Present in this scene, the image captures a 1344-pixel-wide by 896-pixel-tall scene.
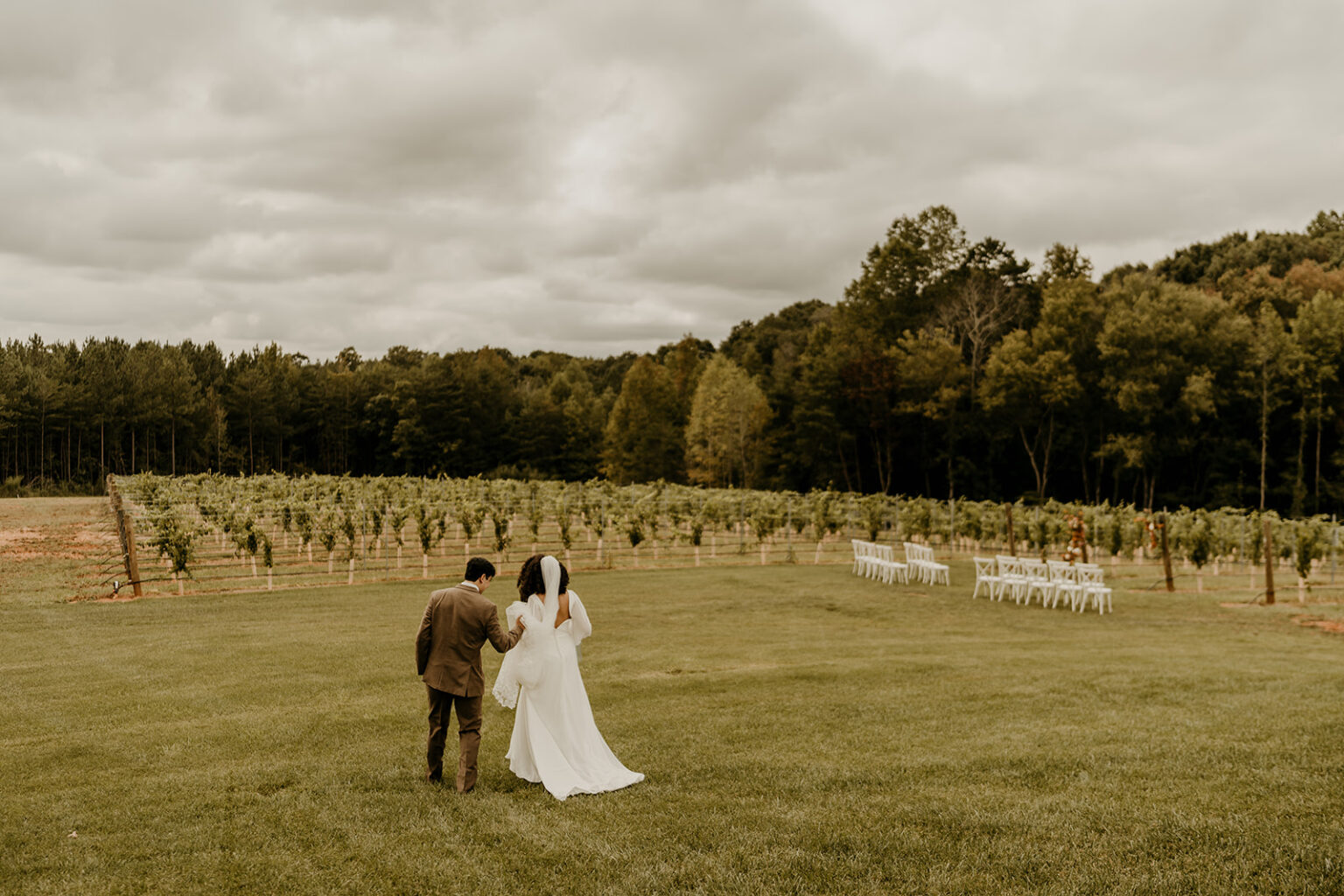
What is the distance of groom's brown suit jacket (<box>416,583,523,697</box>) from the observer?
599 centimetres

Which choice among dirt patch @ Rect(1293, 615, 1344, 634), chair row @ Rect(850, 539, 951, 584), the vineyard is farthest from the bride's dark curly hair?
chair row @ Rect(850, 539, 951, 584)

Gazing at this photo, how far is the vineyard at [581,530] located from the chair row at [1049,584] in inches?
144

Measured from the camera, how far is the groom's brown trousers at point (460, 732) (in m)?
5.97

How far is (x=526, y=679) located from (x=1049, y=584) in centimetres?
1468

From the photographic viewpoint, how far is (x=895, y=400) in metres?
49.5

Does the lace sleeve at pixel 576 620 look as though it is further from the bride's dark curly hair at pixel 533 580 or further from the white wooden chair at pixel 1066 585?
the white wooden chair at pixel 1066 585

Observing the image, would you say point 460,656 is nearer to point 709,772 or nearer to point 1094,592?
point 709,772

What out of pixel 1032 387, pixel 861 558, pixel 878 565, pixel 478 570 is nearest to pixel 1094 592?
pixel 878 565

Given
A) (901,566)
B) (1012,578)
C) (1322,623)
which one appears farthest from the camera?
(901,566)

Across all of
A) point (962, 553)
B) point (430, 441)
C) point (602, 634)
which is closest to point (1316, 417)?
point (962, 553)

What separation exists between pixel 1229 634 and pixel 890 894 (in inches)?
515

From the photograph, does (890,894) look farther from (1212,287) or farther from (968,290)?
(1212,287)

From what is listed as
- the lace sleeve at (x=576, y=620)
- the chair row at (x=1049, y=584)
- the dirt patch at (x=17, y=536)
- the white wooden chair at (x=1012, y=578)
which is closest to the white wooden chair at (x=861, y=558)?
the chair row at (x=1049, y=584)

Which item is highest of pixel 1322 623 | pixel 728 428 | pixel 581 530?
pixel 728 428
